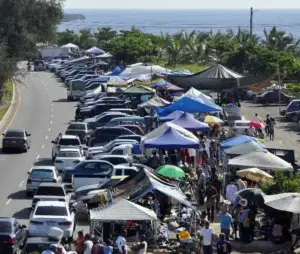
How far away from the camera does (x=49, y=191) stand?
30.0 m

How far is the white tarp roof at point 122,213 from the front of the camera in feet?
78.3

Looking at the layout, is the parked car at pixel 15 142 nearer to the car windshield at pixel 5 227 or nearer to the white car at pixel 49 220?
the white car at pixel 49 220

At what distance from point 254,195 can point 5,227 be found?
22.3 ft

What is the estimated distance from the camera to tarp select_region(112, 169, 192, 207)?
86.2 feet

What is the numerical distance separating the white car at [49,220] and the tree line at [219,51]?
44.8 metres

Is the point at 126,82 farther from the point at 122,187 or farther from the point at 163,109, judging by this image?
the point at 122,187

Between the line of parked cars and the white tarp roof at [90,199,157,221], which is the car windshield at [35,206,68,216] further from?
the white tarp roof at [90,199,157,221]

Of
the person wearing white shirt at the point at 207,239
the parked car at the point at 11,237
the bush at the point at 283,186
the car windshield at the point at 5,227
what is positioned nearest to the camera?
the parked car at the point at 11,237

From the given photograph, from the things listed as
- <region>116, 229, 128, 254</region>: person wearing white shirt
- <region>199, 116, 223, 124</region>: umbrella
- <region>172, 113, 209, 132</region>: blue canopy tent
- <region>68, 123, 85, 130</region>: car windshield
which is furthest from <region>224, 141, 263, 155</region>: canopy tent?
<region>68, 123, 85, 130</region>: car windshield


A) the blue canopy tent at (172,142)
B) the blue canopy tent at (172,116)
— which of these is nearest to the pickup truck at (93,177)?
the blue canopy tent at (172,142)

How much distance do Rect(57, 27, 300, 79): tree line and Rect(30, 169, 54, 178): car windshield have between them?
38.4 m

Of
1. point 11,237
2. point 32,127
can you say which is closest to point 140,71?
point 32,127

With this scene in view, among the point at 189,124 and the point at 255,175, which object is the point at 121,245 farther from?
the point at 189,124

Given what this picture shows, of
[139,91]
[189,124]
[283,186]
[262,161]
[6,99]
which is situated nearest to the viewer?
[283,186]
